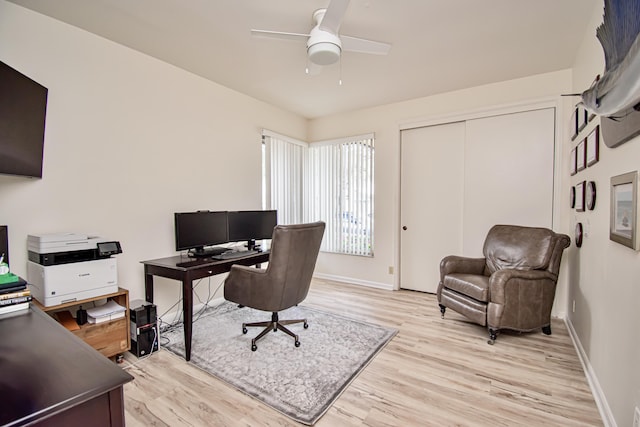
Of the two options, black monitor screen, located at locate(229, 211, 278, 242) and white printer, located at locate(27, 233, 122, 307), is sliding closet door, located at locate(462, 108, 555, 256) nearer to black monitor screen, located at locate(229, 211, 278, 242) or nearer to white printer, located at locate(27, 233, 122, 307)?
black monitor screen, located at locate(229, 211, 278, 242)

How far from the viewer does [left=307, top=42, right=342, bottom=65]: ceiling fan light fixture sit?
197 cm

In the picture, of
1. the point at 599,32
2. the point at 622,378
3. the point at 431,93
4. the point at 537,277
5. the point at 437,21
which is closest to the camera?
the point at 599,32

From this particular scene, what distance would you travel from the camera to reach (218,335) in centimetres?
274

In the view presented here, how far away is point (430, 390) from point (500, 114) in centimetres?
305

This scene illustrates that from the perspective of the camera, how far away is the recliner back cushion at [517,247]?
2768mm

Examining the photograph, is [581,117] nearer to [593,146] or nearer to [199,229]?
[593,146]

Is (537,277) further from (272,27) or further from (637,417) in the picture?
(272,27)

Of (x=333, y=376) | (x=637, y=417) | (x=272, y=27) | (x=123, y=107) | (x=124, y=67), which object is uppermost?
(x=272, y=27)

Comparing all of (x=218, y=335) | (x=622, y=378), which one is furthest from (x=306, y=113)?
(x=622, y=378)

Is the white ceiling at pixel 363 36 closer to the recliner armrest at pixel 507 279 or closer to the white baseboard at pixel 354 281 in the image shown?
the recliner armrest at pixel 507 279

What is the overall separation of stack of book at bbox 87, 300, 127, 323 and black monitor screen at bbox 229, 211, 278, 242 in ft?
3.94

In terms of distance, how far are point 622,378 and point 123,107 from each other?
3.86 meters

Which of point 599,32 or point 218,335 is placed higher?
point 599,32

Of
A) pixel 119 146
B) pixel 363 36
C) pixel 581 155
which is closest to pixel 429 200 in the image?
pixel 581 155
